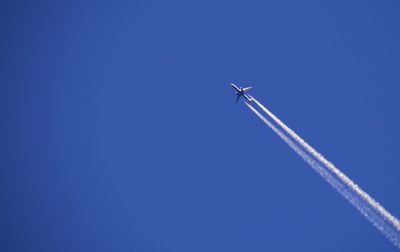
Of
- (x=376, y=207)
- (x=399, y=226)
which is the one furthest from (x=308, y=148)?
(x=399, y=226)

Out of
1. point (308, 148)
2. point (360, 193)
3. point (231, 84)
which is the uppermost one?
point (231, 84)

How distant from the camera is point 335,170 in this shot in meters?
40.8

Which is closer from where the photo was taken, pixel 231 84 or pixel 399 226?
pixel 399 226

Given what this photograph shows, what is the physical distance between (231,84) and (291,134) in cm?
2040

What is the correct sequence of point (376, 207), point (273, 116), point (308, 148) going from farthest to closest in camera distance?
1. point (273, 116)
2. point (308, 148)
3. point (376, 207)

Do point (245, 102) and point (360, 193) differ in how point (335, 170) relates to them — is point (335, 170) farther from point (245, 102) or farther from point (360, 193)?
point (245, 102)

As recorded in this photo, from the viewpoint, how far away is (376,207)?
1335 inches

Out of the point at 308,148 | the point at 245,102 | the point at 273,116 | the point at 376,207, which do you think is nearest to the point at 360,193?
the point at 376,207

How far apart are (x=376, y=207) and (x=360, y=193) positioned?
9.48 ft

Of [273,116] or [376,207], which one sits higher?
[273,116]

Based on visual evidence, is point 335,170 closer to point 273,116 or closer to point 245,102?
point 273,116

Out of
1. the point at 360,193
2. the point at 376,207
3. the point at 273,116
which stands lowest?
the point at 376,207

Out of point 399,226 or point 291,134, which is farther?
point 291,134

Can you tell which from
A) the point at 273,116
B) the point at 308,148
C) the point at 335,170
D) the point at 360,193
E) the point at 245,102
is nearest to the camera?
the point at 360,193
